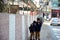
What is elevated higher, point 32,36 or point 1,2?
point 1,2

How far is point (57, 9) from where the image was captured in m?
68.6

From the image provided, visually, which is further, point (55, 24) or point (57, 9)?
point (57, 9)

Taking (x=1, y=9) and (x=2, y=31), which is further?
(x=1, y=9)

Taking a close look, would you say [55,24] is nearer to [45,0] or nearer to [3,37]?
[3,37]

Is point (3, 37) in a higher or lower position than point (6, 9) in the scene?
lower

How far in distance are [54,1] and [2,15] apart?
70.4m

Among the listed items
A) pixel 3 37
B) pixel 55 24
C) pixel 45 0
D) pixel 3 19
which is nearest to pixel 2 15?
pixel 3 19

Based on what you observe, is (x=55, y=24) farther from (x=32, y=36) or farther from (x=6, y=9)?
(x=6, y=9)

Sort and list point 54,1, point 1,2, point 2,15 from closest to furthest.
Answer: point 2,15
point 1,2
point 54,1

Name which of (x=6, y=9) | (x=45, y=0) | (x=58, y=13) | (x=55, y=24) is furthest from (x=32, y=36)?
(x=45, y=0)

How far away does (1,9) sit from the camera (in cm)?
905

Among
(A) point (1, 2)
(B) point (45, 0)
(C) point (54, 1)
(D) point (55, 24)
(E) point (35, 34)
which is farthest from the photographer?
(B) point (45, 0)

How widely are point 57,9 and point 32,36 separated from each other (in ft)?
184

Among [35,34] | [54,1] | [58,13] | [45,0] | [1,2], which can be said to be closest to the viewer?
[1,2]
